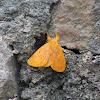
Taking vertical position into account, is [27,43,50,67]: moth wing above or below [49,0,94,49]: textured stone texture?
below

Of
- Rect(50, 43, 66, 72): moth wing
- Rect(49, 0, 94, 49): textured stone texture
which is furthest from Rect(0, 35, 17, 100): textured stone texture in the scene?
Rect(49, 0, 94, 49): textured stone texture

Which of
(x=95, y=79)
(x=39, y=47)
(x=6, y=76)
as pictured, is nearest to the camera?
(x=6, y=76)

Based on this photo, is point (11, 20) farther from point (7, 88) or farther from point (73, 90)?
point (73, 90)

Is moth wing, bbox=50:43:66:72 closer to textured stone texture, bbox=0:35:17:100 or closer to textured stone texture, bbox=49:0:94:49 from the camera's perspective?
textured stone texture, bbox=49:0:94:49

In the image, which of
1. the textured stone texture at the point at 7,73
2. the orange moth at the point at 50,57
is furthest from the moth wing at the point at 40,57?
the textured stone texture at the point at 7,73

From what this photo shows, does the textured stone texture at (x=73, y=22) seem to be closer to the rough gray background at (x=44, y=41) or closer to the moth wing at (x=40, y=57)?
the rough gray background at (x=44, y=41)

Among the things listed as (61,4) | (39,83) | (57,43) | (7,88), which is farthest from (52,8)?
(7,88)
